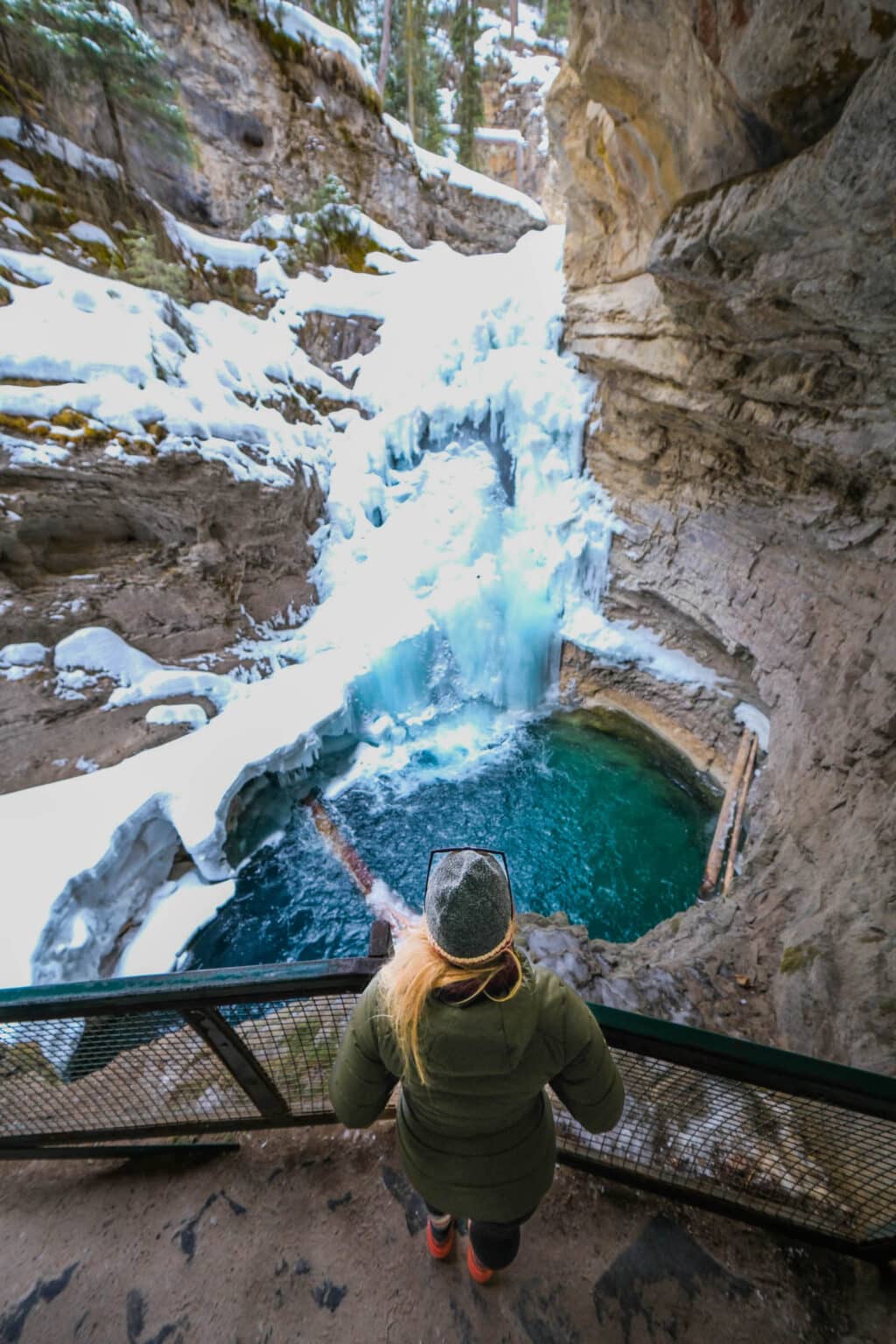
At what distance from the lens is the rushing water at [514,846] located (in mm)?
6219

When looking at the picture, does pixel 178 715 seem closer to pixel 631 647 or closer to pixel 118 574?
pixel 118 574

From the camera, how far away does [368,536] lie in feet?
32.0

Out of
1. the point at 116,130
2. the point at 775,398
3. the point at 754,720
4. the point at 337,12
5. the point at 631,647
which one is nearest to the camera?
the point at 775,398

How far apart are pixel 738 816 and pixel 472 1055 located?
6.55m

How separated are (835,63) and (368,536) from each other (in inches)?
310

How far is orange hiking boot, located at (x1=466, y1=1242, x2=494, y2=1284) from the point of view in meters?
1.58

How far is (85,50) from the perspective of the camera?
7008mm

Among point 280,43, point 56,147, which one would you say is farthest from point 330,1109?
point 280,43

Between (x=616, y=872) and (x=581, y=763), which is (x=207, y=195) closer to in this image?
(x=581, y=763)

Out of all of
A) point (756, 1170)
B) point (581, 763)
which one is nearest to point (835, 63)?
point (756, 1170)

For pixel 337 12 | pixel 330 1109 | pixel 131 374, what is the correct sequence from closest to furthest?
pixel 330 1109 → pixel 131 374 → pixel 337 12

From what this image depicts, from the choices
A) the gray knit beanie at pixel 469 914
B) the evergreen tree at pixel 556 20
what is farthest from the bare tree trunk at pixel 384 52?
the gray knit beanie at pixel 469 914

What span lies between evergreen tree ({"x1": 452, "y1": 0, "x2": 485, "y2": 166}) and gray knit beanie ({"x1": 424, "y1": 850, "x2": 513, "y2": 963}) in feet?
67.6

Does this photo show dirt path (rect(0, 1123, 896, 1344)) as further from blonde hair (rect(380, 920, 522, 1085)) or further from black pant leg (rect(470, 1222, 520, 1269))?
blonde hair (rect(380, 920, 522, 1085))
